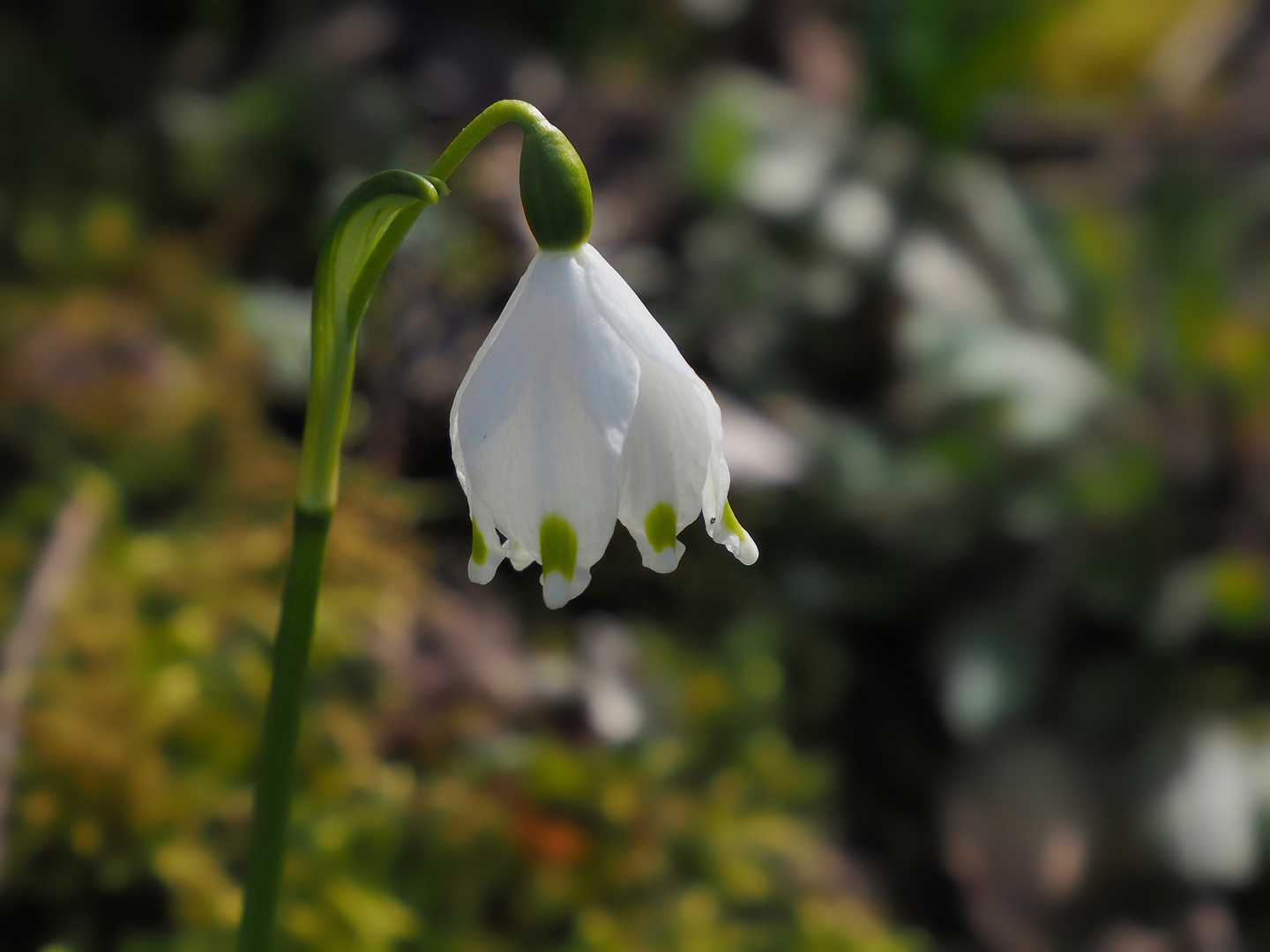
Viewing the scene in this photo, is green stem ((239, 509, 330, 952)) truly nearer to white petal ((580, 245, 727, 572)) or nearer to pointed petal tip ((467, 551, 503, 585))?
pointed petal tip ((467, 551, 503, 585))

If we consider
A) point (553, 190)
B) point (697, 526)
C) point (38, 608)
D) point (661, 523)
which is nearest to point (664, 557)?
point (661, 523)

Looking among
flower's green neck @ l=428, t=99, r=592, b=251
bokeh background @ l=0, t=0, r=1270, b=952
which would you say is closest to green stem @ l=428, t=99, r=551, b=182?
flower's green neck @ l=428, t=99, r=592, b=251

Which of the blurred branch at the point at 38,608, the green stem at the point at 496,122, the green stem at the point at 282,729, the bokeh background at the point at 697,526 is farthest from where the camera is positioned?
the bokeh background at the point at 697,526

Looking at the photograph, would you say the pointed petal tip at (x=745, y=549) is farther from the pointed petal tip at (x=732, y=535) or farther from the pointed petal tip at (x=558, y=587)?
the pointed petal tip at (x=558, y=587)

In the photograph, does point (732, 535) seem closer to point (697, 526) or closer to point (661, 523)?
point (661, 523)

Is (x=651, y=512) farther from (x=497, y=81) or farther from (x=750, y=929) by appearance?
(x=497, y=81)

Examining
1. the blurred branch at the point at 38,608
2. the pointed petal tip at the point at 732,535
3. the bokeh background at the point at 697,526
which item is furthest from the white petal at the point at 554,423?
the blurred branch at the point at 38,608

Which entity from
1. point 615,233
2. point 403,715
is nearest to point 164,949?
point 403,715
